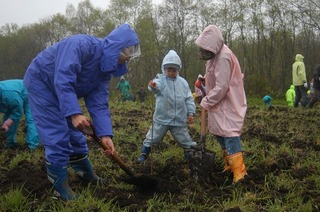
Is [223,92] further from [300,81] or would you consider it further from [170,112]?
[300,81]

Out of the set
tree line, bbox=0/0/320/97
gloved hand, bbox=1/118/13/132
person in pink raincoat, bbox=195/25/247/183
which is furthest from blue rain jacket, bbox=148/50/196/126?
tree line, bbox=0/0/320/97

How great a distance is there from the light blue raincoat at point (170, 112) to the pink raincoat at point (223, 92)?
78cm

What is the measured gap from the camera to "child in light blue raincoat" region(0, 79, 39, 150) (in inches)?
189

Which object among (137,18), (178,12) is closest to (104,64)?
(178,12)

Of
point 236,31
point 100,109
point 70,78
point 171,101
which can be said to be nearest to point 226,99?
point 171,101

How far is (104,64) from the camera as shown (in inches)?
112

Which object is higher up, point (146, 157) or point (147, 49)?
point (147, 49)

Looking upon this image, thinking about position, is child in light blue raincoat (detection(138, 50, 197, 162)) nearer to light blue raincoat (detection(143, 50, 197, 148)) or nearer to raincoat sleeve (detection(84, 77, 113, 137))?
light blue raincoat (detection(143, 50, 197, 148))

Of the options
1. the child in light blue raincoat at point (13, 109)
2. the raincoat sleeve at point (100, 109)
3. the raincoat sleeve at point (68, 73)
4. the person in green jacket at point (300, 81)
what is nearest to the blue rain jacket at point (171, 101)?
the raincoat sleeve at point (100, 109)

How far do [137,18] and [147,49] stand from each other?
503cm

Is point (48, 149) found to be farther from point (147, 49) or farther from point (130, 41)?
point (147, 49)

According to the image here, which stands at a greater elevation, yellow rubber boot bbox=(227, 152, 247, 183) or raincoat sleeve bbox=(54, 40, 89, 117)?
raincoat sleeve bbox=(54, 40, 89, 117)

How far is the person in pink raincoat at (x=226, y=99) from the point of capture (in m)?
3.40

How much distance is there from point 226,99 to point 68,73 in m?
1.67
